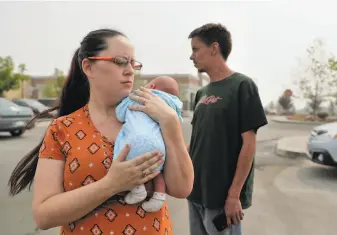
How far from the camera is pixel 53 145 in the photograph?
133 cm

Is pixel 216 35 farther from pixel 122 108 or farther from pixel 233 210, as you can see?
pixel 122 108

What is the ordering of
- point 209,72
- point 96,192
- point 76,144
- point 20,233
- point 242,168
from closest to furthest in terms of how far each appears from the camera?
point 96,192 < point 76,144 < point 242,168 < point 209,72 < point 20,233

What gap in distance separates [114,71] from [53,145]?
1.20 feet

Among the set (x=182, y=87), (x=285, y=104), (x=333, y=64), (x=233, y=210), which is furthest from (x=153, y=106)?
(x=285, y=104)

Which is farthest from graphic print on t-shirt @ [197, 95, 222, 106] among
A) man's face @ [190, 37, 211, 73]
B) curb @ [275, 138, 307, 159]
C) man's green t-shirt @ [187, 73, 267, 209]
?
curb @ [275, 138, 307, 159]

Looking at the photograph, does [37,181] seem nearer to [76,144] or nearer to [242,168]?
[76,144]

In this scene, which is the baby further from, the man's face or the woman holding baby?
the man's face

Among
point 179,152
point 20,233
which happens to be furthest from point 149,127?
point 20,233

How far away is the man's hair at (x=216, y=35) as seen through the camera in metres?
2.38

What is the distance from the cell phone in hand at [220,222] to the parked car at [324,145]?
545cm

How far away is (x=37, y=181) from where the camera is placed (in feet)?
4.26

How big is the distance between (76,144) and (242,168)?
3.73 ft

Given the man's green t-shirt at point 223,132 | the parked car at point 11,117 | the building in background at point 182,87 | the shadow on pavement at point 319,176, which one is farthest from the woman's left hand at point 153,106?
the building in background at point 182,87

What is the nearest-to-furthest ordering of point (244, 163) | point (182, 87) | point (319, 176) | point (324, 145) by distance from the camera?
point (244, 163) < point (319, 176) < point (324, 145) < point (182, 87)
